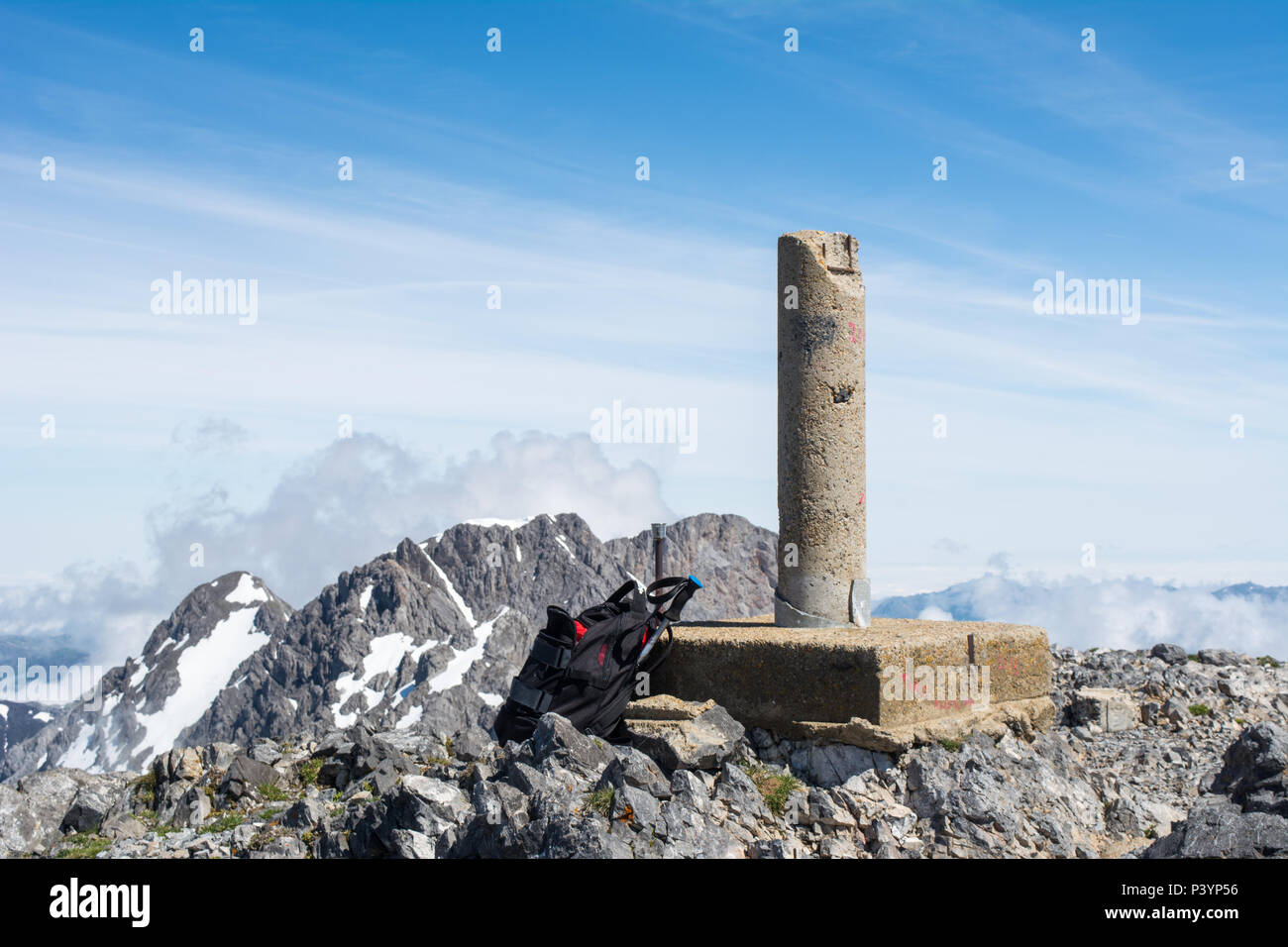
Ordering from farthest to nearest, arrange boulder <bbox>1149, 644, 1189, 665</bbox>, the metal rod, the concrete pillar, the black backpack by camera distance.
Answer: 1. boulder <bbox>1149, 644, 1189, 665</bbox>
2. the metal rod
3. the concrete pillar
4. the black backpack

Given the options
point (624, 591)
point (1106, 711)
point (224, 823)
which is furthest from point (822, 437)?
point (224, 823)

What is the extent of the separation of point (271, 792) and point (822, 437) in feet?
23.9

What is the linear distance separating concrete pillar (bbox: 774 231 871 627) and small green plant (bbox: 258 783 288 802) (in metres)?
6.01

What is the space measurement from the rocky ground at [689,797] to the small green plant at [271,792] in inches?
0.8

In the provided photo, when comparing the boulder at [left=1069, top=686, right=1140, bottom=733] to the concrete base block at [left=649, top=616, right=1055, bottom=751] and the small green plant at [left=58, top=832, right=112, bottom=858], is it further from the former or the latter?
the small green plant at [left=58, top=832, right=112, bottom=858]

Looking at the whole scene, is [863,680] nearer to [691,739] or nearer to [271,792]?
[691,739]

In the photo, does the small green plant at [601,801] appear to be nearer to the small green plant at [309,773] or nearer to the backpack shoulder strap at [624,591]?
the backpack shoulder strap at [624,591]

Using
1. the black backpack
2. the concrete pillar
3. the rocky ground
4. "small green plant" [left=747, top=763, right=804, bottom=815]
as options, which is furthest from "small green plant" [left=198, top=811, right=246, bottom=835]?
the concrete pillar

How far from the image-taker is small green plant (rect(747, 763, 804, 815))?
920 cm

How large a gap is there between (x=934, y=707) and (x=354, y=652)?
200089 millimetres

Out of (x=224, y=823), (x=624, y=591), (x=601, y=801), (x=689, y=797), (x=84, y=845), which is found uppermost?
(x=624, y=591)

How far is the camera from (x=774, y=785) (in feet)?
31.4
